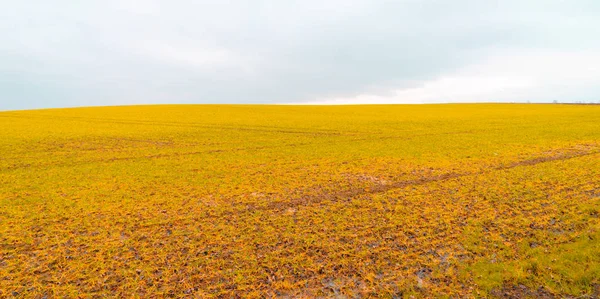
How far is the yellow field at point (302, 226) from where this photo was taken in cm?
645

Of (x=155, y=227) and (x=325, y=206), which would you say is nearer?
(x=155, y=227)

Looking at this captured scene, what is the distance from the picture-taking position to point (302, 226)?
909 centimetres

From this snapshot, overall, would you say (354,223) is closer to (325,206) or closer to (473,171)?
(325,206)

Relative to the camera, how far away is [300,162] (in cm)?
1784

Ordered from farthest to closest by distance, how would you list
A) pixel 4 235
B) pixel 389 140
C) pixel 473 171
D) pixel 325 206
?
1. pixel 389 140
2. pixel 473 171
3. pixel 325 206
4. pixel 4 235

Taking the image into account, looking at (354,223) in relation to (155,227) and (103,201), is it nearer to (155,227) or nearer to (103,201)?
(155,227)

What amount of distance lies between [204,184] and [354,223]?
7.31 m

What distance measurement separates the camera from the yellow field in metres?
6.45

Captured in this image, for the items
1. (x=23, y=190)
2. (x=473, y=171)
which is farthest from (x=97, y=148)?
(x=473, y=171)

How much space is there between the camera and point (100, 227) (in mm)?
9117

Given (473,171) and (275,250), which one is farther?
(473,171)

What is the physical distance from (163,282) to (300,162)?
11879mm

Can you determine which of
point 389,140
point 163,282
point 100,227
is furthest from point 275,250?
point 389,140

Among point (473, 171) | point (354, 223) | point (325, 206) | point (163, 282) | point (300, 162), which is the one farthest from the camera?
point (300, 162)
